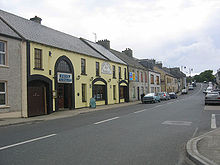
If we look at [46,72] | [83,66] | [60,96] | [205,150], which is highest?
[83,66]

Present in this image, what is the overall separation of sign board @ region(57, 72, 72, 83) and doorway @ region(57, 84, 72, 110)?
0.91 meters

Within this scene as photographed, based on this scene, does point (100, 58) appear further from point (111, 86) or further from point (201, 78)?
point (201, 78)

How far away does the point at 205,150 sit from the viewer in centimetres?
555

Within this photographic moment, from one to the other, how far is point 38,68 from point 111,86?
13.8 meters

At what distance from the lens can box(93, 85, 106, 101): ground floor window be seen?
26.1 metres

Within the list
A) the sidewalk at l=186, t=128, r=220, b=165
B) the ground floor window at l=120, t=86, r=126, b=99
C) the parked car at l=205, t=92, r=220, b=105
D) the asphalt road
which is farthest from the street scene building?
the sidewalk at l=186, t=128, r=220, b=165

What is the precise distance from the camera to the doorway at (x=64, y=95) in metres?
21.5

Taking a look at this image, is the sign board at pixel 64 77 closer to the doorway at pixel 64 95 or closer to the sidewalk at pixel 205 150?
the doorway at pixel 64 95

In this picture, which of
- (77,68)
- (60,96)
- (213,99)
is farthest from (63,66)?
(213,99)

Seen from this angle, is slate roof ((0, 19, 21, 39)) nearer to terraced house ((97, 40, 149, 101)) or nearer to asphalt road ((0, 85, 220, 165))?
asphalt road ((0, 85, 220, 165))

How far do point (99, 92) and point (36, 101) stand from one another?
36.1ft

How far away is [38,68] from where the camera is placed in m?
17.4

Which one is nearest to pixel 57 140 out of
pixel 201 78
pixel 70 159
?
pixel 70 159

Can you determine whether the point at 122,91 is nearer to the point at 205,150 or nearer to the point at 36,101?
the point at 36,101
